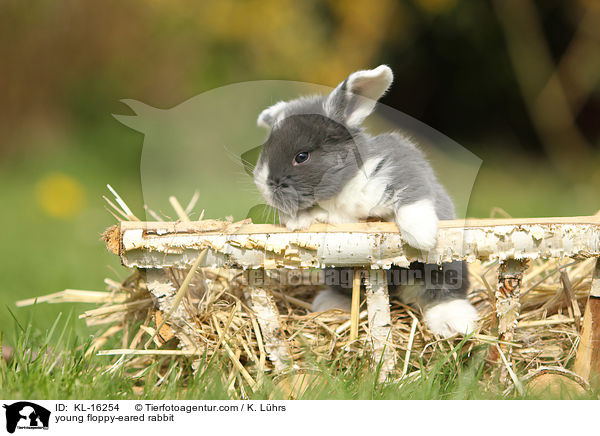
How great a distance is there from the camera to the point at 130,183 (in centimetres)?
421

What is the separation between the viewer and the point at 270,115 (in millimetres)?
2051

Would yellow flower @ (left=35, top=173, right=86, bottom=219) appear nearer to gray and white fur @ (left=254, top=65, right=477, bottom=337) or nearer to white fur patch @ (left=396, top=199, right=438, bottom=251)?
gray and white fur @ (left=254, top=65, right=477, bottom=337)

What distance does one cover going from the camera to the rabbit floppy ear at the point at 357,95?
5.87 ft

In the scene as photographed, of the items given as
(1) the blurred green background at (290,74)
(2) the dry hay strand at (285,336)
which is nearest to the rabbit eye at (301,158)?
(2) the dry hay strand at (285,336)

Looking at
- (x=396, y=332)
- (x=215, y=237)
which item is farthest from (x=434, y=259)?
(x=215, y=237)

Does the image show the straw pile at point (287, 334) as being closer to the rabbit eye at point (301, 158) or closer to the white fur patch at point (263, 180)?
the white fur patch at point (263, 180)

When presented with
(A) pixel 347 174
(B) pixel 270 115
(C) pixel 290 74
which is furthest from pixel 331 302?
(C) pixel 290 74

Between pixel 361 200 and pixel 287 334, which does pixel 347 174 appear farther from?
pixel 287 334

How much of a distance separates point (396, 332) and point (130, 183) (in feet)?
9.45

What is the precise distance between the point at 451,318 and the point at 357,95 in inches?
30.3

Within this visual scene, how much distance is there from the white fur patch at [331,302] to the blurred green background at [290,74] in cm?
224
